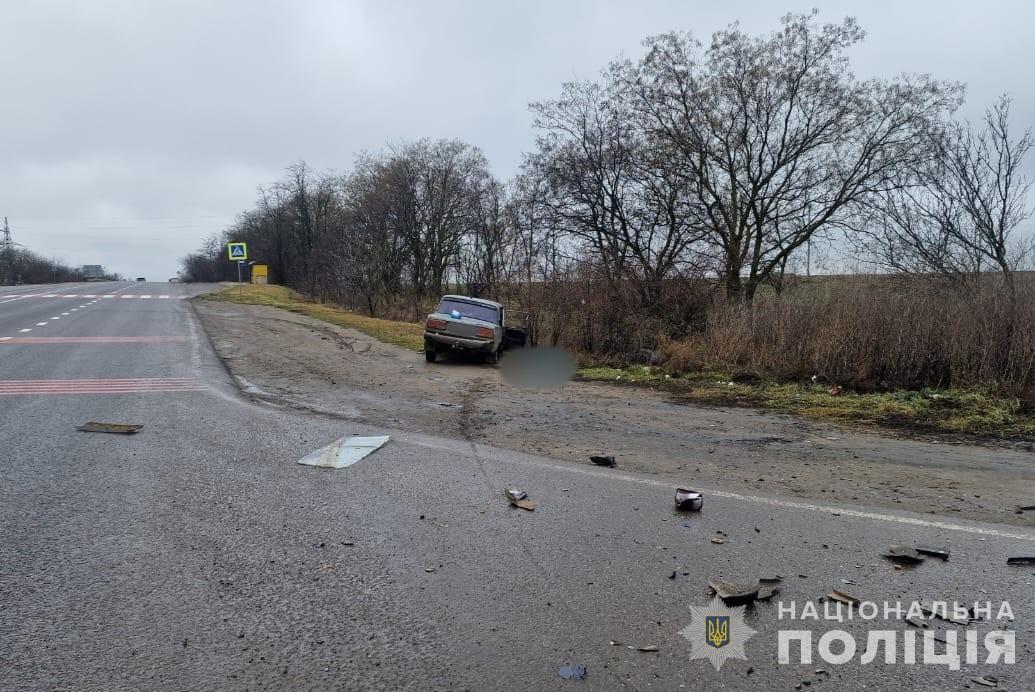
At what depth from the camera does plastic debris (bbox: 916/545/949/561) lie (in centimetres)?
398

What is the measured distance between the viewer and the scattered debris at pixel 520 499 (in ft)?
15.6

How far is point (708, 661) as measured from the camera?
9.23 feet

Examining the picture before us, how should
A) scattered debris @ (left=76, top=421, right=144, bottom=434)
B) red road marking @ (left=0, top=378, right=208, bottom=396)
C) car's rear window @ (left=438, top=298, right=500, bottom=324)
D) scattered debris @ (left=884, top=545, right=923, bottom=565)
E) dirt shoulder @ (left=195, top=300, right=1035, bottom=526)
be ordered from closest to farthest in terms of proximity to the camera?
scattered debris @ (left=884, top=545, right=923, bottom=565)
dirt shoulder @ (left=195, top=300, right=1035, bottom=526)
scattered debris @ (left=76, top=421, right=144, bottom=434)
red road marking @ (left=0, top=378, right=208, bottom=396)
car's rear window @ (left=438, top=298, right=500, bottom=324)

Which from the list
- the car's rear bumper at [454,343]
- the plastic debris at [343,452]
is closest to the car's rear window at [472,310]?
the car's rear bumper at [454,343]

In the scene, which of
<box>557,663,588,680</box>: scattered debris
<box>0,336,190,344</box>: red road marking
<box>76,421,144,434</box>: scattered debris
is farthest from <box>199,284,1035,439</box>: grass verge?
<box>0,336,190,344</box>: red road marking

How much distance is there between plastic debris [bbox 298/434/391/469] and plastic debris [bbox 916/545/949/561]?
4559mm

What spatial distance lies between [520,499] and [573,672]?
2.23 meters

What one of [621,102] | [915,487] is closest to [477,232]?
[621,102]

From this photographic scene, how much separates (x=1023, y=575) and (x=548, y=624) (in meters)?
2.98

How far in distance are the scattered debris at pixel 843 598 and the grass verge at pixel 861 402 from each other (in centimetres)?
602

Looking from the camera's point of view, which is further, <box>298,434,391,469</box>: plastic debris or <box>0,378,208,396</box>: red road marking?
<box>0,378,208,396</box>: red road marking

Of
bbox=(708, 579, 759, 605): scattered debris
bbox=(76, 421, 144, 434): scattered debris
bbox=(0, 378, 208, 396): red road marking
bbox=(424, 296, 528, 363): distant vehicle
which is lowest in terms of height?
bbox=(708, 579, 759, 605): scattered debris

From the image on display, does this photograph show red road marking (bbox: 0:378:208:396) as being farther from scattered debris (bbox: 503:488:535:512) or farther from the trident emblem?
the trident emblem

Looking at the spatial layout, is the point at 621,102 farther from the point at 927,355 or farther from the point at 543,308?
the point at 927,355
